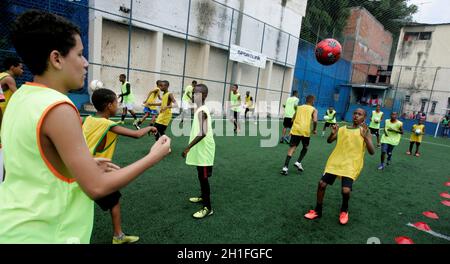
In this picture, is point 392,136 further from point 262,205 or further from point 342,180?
point 262,205

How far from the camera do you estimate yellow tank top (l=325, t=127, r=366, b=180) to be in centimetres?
393

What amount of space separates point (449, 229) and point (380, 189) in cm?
168

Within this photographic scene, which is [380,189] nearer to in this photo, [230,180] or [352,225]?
[352,225]

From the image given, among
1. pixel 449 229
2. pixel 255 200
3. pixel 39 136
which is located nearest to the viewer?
pixel 39 136

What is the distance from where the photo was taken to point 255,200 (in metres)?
4.46

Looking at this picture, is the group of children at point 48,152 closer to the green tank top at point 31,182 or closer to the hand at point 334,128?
the green tank top at point 31,182

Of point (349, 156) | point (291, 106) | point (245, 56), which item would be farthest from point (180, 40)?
point (349, 156)

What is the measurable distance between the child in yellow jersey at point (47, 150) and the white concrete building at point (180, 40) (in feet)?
32.8

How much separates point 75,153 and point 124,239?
229cm

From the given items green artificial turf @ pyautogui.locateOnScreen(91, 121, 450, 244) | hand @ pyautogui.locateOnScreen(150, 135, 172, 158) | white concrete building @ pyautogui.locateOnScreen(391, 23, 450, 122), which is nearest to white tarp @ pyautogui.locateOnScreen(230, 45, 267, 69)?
green artificial turf @ pyautogui.locateOnScreen(91, 121, 450, 244)

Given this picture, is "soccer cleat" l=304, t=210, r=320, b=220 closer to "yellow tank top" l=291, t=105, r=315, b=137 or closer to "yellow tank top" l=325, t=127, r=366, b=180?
"yellow tank top" l=325, t=127, r=366, b=180
